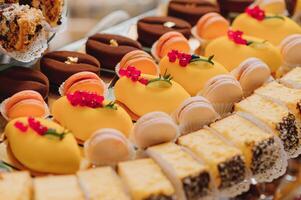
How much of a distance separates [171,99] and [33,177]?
27.1 inches

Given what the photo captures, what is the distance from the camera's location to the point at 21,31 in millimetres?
2459

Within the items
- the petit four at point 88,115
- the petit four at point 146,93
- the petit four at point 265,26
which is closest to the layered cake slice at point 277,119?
the petit four at point 146,93

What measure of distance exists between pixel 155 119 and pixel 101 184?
36 centimetres

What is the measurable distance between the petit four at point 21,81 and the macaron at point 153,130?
20.0 inches

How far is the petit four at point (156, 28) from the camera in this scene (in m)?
3.06

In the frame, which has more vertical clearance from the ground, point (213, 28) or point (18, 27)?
point (18, 27)

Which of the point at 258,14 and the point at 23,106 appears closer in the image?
the point at 23,106

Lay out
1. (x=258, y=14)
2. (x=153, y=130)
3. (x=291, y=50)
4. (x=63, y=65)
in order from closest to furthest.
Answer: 1. (x=153, y=130)
2. (x=63, y=65)
3. (x=291, y=50)
4. (x=258, y=14)

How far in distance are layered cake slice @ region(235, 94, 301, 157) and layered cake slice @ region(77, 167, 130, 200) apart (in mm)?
699

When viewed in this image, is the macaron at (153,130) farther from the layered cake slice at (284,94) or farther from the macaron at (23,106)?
the layered cake slice at (284,94)

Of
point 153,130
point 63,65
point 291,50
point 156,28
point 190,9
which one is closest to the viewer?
point 153,130

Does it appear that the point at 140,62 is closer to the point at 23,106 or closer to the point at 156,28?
the point at 156,28

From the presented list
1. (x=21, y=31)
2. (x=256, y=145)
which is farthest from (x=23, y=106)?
(x=256, y=145)

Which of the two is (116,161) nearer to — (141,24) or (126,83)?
(126,83)
